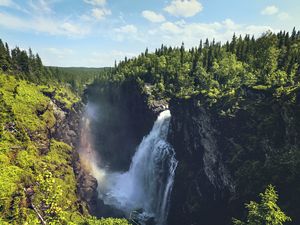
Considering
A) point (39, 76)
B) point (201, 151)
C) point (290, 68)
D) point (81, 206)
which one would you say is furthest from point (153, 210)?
point (39, 76)

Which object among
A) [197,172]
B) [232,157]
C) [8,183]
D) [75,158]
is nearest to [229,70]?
[197,172]

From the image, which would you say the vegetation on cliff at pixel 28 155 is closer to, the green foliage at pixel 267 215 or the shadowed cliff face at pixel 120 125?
the green foliage at pixel 267 215

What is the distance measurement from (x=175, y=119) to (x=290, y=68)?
1374 inches

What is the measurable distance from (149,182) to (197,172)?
77.0 feet

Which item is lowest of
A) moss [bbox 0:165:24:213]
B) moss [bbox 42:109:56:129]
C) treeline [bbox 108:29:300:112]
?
moss [bbox 0:165:24:213]

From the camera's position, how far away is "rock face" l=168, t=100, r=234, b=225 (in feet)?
189

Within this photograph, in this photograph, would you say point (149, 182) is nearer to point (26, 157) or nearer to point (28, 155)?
point (28, 155)

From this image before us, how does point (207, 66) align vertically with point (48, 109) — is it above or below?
above

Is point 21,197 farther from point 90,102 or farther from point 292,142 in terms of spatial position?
point 90,102

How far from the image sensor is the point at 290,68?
78000 millimetres

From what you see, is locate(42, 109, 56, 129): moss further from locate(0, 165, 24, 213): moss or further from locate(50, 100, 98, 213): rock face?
locate(0, 165, 24, 213): moss

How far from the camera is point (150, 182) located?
85.2 metres

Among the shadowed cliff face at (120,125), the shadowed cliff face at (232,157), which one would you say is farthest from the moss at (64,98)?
the shadowed cliff face at (232,157)

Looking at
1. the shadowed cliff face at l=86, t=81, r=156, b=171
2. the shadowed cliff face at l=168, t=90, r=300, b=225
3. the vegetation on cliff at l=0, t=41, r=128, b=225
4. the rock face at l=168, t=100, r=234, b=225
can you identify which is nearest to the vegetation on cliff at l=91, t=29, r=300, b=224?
the shadowed cliff face at l=168, t=90, r=300, b=225
